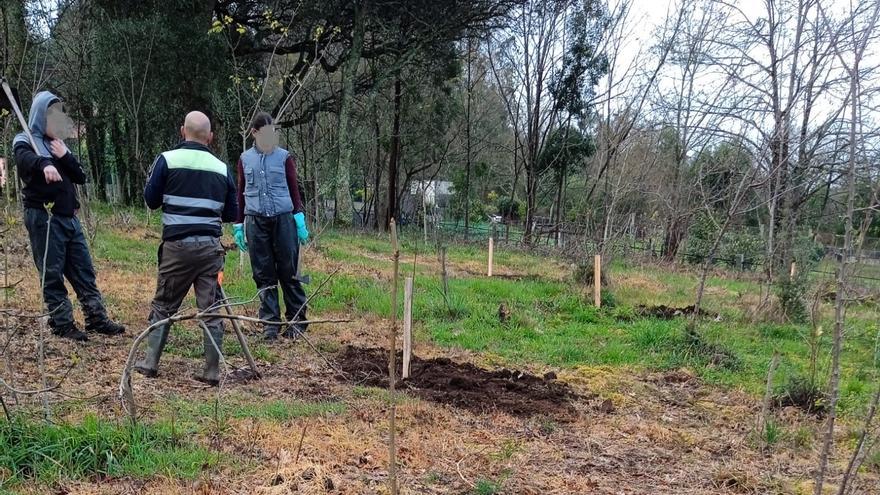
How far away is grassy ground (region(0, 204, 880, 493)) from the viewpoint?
263cm

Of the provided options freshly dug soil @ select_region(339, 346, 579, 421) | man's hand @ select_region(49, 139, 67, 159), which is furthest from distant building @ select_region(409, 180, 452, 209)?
man's hand @ select_region(49, 139, 67, 159)

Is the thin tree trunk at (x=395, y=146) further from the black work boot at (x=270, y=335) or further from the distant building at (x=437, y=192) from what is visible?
the black work boot at (x=270, y=335)

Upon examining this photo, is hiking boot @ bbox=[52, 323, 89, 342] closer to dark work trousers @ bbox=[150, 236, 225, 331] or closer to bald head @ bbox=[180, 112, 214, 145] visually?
dark work trousers @ bbox=[150, 236, 225, 331]

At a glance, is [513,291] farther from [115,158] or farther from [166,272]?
[115,158]

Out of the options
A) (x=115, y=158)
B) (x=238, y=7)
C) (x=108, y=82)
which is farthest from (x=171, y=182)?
(x=115, y=158)

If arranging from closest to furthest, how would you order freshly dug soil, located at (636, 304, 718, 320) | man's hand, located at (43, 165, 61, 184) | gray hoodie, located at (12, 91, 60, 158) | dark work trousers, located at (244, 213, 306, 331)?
man's hand, located at (43, 165, 61, 184) → gray hoodie, located at (12, 91, 60, 158) → dark work trousers, located at (244, 213, 306, 331) → freshly dug soil, located at (636, 304, 718, 320)

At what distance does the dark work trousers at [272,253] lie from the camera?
500 centimetres

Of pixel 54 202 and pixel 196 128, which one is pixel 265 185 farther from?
pixel 54 202

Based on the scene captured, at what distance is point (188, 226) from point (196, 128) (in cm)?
62

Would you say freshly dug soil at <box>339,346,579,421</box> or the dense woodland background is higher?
the dense woodland background

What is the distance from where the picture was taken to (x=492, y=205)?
36.0 m

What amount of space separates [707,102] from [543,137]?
39.0ft

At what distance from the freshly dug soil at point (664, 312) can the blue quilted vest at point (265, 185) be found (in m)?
5.08

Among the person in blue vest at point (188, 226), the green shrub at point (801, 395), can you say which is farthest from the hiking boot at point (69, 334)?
the green shrub at point (801, 395)
